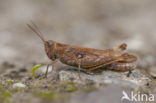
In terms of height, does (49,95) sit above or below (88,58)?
below

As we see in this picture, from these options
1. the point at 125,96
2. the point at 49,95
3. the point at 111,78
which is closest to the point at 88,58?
the point at 111,78

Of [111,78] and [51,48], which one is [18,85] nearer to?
[51,48]

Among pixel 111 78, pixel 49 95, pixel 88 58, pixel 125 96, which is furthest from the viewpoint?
pixel 88 58

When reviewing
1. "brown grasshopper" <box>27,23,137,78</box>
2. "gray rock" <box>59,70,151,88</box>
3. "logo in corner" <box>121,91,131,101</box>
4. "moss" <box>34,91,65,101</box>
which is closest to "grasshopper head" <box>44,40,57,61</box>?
"brown grasshopper" <box>27,23,137,78</box>

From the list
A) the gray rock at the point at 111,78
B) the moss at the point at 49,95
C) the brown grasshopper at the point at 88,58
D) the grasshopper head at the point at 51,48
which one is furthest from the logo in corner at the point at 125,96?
the grasshopper head at the point at 51,48

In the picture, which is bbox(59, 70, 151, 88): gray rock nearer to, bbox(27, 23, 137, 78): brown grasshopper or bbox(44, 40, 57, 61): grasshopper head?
bbox(27, 23, 137, 78): brown grasshopper

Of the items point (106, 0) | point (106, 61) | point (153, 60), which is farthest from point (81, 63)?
point (106, 0)

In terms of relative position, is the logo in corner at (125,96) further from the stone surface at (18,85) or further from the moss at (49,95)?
the stone surface at (18,85)

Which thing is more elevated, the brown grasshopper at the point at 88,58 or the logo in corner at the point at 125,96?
the brown grasshopper at the point at 88,58

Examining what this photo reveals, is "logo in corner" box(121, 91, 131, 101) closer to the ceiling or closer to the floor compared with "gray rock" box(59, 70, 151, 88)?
closer to the floor
